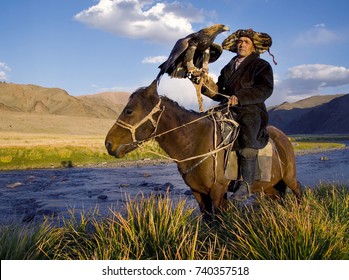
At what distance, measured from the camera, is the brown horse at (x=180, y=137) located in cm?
589

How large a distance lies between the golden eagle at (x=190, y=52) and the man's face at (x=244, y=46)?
407 millimetres

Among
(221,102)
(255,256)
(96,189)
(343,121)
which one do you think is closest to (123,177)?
(96,189)

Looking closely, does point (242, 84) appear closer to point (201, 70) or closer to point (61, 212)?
point (201, 70)

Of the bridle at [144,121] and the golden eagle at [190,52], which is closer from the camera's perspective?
the bridle at [144,121]

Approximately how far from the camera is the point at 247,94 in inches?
243

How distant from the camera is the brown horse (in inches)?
232

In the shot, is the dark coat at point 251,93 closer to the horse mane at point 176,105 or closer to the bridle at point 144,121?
the horse mane at point 176,105

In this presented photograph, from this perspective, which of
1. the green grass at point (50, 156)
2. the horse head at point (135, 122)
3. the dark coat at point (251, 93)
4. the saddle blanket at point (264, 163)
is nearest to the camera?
the horse head at point (135, 122)

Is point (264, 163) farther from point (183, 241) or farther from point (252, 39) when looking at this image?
point (183, 241)

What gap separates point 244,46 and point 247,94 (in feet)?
3.34

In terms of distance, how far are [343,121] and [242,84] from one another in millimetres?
204466

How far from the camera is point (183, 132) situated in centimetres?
623

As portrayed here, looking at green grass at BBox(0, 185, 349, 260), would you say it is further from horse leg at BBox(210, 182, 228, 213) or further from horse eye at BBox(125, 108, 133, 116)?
horse eye at BBox(125, 108, 133, 116)

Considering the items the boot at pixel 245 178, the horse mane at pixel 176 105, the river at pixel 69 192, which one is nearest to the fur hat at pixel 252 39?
the horse mane at pixel 176 105
